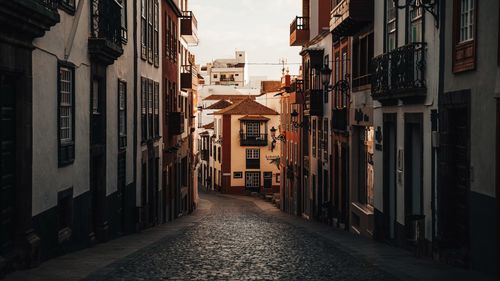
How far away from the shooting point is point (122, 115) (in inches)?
859

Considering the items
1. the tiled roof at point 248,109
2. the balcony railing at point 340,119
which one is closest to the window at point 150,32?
the balcony railing at point 340,119

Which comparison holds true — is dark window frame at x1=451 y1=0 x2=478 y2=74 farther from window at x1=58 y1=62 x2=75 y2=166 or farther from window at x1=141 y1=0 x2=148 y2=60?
window at x1=141 y1=0 x2=148 y2=60

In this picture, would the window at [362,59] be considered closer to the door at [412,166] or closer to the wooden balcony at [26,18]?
the door at [412,166]

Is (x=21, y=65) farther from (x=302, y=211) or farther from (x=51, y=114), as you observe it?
(x=302, y=211)

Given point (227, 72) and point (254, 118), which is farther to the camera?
point (227, 72)

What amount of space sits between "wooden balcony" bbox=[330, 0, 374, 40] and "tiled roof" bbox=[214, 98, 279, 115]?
49652 millimetres

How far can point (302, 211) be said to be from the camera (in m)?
39.3

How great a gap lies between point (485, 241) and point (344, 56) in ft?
51.7

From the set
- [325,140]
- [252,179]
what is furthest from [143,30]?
[252,179]

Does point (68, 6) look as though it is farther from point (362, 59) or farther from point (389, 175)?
point (362, 59)

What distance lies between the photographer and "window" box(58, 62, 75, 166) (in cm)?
1414

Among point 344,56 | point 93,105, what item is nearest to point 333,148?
point 344,56

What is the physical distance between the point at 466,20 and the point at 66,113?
7.90 meters

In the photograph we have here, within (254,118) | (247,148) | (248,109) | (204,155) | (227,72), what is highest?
(227,72)
